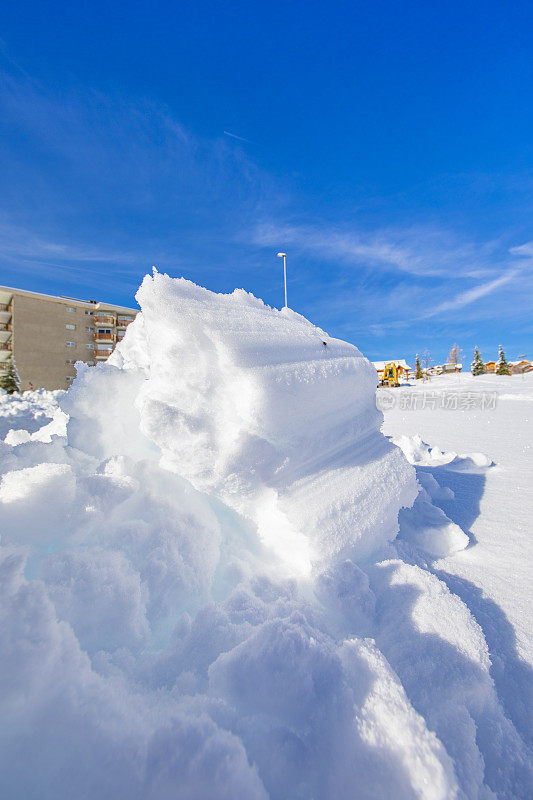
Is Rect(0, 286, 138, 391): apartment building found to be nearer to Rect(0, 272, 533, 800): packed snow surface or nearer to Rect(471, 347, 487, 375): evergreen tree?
Rect(0, 272, 533, 800): packed snow surface

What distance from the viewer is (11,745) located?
25.9 inches

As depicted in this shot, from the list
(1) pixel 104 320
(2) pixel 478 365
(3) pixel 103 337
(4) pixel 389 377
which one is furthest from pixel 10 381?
(2) pixel 478 365

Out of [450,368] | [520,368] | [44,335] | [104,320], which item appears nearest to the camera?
[44,335]

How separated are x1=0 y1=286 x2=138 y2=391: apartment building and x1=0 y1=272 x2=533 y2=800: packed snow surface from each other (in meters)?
33.0

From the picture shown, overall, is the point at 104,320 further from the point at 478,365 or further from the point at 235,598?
the point at 478,365

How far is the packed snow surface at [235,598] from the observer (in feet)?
2.29

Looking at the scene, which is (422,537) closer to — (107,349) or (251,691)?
(251,691)

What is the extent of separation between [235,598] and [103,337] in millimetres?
37509

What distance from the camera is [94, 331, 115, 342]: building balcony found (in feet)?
111

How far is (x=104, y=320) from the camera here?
33969 millimetres

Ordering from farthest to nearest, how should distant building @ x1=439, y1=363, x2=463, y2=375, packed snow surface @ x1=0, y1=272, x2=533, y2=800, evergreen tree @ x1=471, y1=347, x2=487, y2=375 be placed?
distant building @ x1=439, y1=363, x2=463, y2=375
evergreen tree @ x1=471, y1=347, x2=487, y2=375
packed snow surface @ x1=0, y1=272, x2=533, y2=800

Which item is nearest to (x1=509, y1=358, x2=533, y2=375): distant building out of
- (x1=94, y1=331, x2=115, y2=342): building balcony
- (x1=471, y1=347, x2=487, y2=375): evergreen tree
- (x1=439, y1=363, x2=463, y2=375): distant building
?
(x1=471, y1=347, x2=487, y2=375): evergreen tree

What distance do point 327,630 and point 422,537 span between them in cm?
96

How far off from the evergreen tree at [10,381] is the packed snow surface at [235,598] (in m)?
33.0
